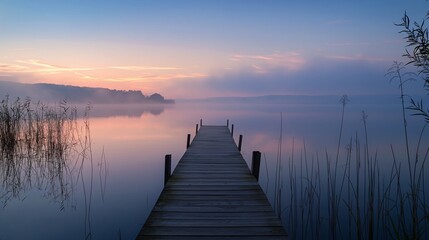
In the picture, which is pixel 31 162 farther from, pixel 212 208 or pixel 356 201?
pixel 356 201

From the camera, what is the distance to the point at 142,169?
11.4 m

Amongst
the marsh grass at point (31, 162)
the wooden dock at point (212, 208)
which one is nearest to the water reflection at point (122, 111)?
the marsh grass at point (31, 162)

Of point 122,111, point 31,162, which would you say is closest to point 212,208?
point 31,162

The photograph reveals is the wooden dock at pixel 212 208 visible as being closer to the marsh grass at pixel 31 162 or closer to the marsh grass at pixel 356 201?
the marsh grass at pixel 356 201

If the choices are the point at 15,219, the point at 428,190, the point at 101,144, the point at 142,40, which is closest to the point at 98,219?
the point at 15,219

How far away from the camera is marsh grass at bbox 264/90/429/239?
13.1 ft

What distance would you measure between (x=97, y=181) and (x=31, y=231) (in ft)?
10.9

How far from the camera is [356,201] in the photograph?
18.5 ft

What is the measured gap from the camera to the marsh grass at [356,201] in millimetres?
3986

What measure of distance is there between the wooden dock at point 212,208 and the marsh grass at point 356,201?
2.83ft

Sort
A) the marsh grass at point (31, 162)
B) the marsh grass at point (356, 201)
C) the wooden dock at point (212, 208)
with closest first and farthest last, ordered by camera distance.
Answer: the wooden dock at point (212, 208) → the marsh grass at point (356, 201) → the marsh grass at point (31, 162)

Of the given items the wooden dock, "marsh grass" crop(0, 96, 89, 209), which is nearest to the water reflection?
"marsh grass" crop(0, 96, 89, 209)

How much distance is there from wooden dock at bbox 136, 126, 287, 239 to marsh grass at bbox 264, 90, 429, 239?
863 millimetres

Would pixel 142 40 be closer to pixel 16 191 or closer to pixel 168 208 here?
pixel 16 191
